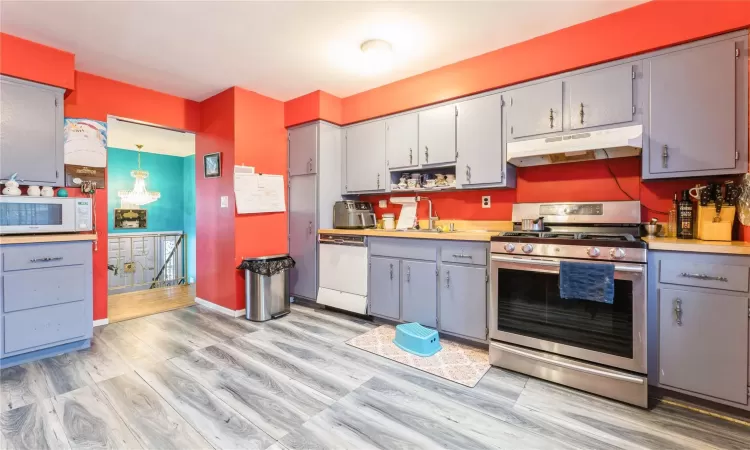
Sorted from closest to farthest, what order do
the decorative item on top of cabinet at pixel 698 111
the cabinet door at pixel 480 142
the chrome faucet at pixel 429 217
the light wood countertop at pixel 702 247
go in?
the light wood countertop at pixel 702 247, the decorative item on top of cabinet at pixel 698 111, the cabinet door at pixel 480 142, the chrome faucet at pixel 429 217

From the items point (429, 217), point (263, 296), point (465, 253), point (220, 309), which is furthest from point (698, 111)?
point (220, 309)

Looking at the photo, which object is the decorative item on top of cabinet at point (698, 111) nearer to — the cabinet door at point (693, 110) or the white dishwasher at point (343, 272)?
the cabinet door at point (693, 110)

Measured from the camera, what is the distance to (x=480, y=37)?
270 centimetres

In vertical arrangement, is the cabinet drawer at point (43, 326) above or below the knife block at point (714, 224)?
below

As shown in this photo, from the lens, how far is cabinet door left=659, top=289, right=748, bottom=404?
1771 mm

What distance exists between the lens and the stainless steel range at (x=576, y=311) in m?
1.96

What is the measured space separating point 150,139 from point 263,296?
14.7 feet

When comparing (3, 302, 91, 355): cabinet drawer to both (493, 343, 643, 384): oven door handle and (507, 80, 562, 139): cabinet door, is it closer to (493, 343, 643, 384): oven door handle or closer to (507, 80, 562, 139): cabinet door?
(493, 343, 643, 384): oven door handle

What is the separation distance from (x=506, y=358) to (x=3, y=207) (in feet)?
13.1

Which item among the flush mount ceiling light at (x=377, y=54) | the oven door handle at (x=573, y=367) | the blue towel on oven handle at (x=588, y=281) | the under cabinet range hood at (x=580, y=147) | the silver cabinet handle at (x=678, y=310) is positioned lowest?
the oven door handle at (x=573, y=367)

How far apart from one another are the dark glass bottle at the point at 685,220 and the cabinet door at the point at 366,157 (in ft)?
8.27

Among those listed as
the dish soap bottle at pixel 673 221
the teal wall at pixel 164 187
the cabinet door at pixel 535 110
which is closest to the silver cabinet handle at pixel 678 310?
the dish soap bottle at pixel 673 221

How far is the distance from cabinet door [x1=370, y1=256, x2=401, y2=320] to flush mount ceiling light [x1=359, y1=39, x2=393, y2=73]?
191 cm

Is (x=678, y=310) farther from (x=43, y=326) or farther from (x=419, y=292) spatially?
(x=43, y=326)
